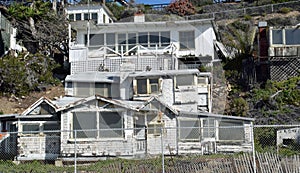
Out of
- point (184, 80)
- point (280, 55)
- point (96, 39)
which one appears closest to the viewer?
point (184, 80)

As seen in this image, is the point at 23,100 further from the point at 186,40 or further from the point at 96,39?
the point at 186,40

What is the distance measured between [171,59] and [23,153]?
35.5 ft

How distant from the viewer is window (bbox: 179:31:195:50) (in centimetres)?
3117

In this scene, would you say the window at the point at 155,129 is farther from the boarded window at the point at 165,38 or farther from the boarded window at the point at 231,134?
the boarded window at the point at 165,38

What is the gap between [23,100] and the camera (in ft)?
90.3

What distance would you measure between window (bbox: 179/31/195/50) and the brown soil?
327 inches

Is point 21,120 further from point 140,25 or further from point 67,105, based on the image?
point 140,25

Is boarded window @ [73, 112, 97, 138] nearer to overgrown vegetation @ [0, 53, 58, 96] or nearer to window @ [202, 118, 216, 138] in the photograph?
window @ [202, 118, 216, 138]

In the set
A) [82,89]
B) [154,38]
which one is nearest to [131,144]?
[82,89]

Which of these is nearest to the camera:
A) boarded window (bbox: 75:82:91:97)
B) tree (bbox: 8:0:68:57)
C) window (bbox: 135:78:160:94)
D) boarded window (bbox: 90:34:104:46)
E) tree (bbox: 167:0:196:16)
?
window (bbox: 135:78:160:94)

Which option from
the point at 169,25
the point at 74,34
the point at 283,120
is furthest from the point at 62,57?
the point at 283,120

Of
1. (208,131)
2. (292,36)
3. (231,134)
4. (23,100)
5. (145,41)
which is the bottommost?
(231,134)

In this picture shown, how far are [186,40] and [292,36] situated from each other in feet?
22.0

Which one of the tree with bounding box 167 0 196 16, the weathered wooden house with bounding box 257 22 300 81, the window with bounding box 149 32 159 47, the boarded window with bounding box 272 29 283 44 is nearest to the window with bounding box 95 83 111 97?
the window with bounding box 149 32 159 47
